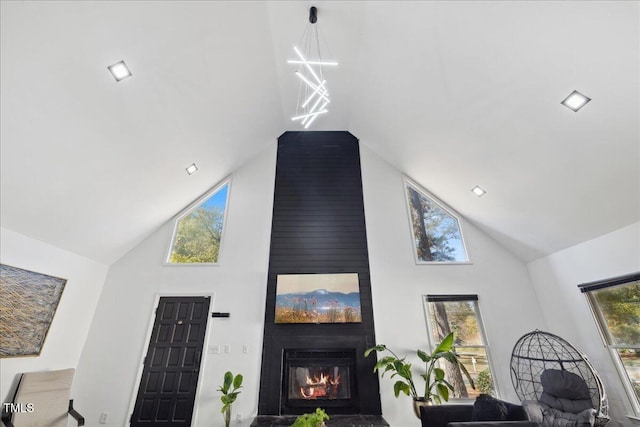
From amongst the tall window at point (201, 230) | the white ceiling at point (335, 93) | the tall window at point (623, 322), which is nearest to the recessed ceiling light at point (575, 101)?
the white ceiling at point (335, 93)

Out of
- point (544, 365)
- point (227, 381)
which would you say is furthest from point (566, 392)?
point (227, 381)

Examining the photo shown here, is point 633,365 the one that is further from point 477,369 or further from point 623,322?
point 477,369

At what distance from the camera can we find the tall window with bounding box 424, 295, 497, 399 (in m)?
4.35

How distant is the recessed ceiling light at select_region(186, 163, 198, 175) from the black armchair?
201 inches

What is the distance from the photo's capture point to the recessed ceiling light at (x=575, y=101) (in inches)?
107

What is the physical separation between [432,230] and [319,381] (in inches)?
140

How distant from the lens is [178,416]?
413cm

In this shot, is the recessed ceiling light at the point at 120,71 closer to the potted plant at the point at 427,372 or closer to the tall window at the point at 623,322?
the potted plant at the point at 427,372

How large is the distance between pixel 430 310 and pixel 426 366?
909mm

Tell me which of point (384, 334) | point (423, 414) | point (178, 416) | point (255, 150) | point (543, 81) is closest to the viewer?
point (543, 81)

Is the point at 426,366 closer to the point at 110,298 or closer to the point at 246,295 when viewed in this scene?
the point at 246,295

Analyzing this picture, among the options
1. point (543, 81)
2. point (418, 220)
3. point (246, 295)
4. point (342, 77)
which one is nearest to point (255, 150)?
point (342, 77)

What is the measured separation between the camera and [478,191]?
15.2ft

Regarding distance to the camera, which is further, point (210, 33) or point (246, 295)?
point (246, 295)
